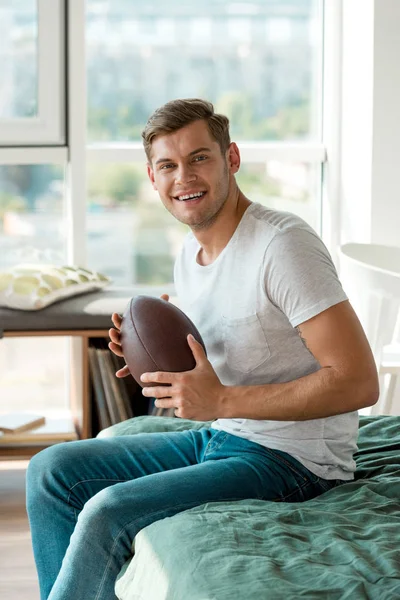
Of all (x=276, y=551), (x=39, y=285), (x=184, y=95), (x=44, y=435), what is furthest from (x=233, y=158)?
(x=184, y=95)

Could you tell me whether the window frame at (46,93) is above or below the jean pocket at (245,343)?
above

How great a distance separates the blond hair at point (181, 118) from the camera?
2.06 m

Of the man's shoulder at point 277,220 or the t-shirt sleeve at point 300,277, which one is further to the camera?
the man's shoulder at point 277,220

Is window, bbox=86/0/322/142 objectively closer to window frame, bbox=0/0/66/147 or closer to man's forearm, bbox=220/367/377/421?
window frame, bbox=0/0/66/147

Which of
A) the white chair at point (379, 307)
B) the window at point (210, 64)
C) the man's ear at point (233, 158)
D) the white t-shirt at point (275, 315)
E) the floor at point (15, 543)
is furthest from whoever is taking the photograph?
the window at point (210, 64)

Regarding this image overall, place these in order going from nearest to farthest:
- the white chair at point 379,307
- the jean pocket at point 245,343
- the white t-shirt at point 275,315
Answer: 1. the white t-shirt at point 275,315
2. the jean pocket at point 245,343
3. the white chair at point 379,307

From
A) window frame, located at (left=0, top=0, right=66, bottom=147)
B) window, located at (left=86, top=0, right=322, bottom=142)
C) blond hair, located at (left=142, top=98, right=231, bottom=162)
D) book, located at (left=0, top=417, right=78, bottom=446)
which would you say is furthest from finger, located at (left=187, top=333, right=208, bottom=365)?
window, located at (left=86, top=0, right=322, bottom=142)

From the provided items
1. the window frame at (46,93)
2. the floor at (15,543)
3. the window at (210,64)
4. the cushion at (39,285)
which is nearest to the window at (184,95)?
the window at (210,64)

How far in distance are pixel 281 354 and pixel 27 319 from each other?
1.70m

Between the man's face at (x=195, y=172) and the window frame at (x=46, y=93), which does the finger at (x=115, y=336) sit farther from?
the window frame at (x=46, y=93)

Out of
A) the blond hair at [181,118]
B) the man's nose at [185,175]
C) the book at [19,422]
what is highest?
the blond hair at [181,118]

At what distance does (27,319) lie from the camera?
347cm

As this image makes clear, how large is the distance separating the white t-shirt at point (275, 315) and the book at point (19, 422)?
1.65 metres

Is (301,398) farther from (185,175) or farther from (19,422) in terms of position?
(19,422)
